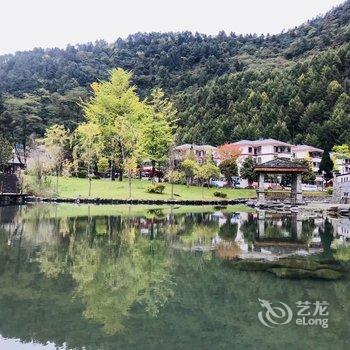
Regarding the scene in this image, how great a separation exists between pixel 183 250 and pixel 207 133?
72.9m

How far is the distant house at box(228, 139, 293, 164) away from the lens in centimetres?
7212

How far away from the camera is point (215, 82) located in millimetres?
113125

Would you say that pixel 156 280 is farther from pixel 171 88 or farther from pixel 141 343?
pixel 171 88

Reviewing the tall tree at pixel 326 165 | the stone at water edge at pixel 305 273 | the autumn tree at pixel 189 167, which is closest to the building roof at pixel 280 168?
the autumn tree at pixel 189 167

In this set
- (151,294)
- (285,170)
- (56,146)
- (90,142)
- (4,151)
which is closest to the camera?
(151,294)

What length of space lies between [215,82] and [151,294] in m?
106

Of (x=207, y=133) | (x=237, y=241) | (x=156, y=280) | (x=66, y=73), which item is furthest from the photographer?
(x=66, y=73)

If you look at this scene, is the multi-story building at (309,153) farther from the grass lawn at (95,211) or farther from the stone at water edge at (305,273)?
the stone at water edge at (305,273)

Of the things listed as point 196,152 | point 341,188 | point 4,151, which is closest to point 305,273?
point 341,188

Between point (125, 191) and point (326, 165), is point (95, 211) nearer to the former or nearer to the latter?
point (125, 191)

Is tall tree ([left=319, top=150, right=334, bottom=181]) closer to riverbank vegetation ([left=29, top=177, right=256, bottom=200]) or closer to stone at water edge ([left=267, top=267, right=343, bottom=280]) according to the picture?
riverbank vegetation ([left=29, top=177, right=256, bottom=200])

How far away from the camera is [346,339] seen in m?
8.05


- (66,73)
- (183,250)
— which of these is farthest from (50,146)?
(66,73)

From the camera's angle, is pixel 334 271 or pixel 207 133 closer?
pixel 334 271
